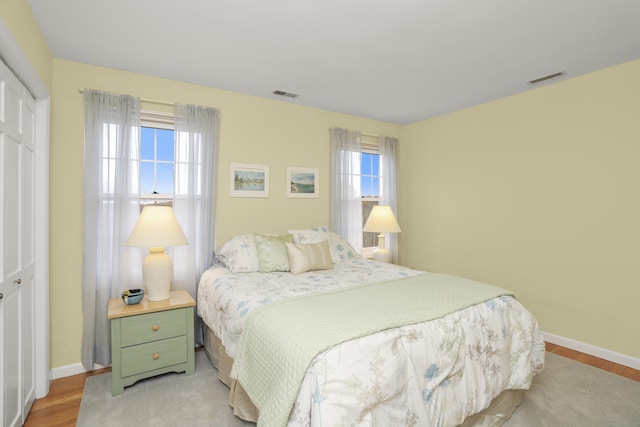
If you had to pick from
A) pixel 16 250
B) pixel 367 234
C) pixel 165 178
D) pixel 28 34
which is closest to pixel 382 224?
pixel 367 234

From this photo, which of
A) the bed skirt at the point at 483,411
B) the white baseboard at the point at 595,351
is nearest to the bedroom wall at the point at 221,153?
the bed skirt at the point at 483,411

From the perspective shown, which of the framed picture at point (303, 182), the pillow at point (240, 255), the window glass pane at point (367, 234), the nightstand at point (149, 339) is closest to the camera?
the nightstand at point (149, 339)

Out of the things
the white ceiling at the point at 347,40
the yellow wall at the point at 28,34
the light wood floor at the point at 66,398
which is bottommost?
the light wood floor at the point at 66,398

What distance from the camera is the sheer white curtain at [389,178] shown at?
4.44 m

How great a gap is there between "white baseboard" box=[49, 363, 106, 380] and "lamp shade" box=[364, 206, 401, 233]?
3.01m

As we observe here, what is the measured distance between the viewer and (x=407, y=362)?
150 centimetres

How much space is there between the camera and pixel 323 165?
3961 millimetres

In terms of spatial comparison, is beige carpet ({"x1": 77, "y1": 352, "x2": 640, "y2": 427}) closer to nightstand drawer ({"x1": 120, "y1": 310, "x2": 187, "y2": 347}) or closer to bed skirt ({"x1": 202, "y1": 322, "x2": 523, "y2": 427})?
bed skirt ({"x1": 202, "y1": 322, "x2": 523, "y2": 427})

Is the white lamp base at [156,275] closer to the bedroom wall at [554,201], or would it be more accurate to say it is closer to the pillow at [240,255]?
the pillow at [240,255]

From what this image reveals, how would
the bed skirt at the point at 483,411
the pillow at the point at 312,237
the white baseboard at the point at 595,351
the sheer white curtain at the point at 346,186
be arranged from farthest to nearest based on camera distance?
the sheer white curtain at the point at 346,186, the pillow at the point at 312,237, the white baseboard at the point at 595,351, the bed skirt at the point at 483,411

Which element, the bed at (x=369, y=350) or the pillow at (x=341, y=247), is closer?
the bed at (x=369, y=350)

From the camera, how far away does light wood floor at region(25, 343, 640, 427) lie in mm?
2002

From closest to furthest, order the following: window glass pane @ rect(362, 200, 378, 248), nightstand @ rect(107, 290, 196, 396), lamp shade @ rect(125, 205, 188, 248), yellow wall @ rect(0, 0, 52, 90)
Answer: yellow wall @ rect(0, 0, 52, 90)
nightstand @ rect(107, 290, 196, 396)
lamp shade @ rect(125, 205, 188, 248)
window glass pane @ rect(362, 200, 378, 248)

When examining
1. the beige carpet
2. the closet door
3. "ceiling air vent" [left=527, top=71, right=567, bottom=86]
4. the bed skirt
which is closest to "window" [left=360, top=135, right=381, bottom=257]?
"ceiling air vent" [left=527, top=71, right=567, bottom=86]
